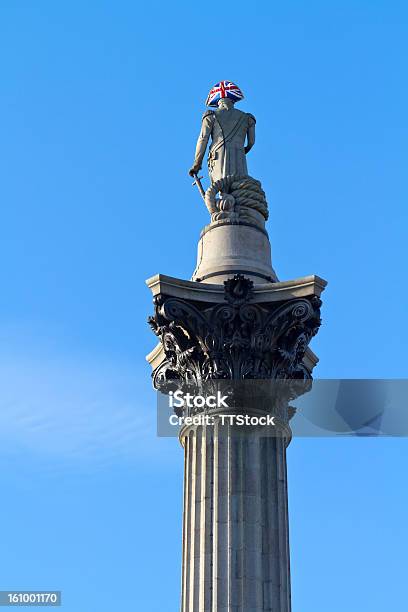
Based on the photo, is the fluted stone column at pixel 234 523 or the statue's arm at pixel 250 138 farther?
the statue's arm at pixel 250 138

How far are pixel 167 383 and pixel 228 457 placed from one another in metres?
2.91

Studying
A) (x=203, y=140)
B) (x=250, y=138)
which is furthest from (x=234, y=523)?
(x=250, y=138)

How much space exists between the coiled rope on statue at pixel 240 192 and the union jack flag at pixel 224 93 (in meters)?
3.13

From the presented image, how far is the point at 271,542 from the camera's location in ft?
86.3

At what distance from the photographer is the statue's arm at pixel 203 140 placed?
32544 millimetres

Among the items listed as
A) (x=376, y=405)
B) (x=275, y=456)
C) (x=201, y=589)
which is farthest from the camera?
(x=376, y=405)

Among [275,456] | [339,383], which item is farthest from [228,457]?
[339,383]

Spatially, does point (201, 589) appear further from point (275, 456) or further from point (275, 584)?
point (275, 456)

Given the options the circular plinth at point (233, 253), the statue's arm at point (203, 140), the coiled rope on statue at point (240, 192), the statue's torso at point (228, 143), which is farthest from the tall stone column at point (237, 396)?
the statue's arm at point (203, 140)

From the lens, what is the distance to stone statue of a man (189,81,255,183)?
32156 mm

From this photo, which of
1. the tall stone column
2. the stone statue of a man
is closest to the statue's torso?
the stone statue of a man

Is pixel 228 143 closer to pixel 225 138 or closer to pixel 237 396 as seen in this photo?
pixel 225 138

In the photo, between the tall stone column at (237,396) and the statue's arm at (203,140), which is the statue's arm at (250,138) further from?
the tall stone column at (237,396)

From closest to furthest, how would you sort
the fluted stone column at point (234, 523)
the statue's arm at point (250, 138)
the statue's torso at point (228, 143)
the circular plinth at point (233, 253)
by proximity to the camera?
1. the fluted stone column at point (234, 523)
2. the circular plinth at point (233, 253)
3. the statue's torso at point (228, 143)
4. the statue's arm at point (250, 138)
